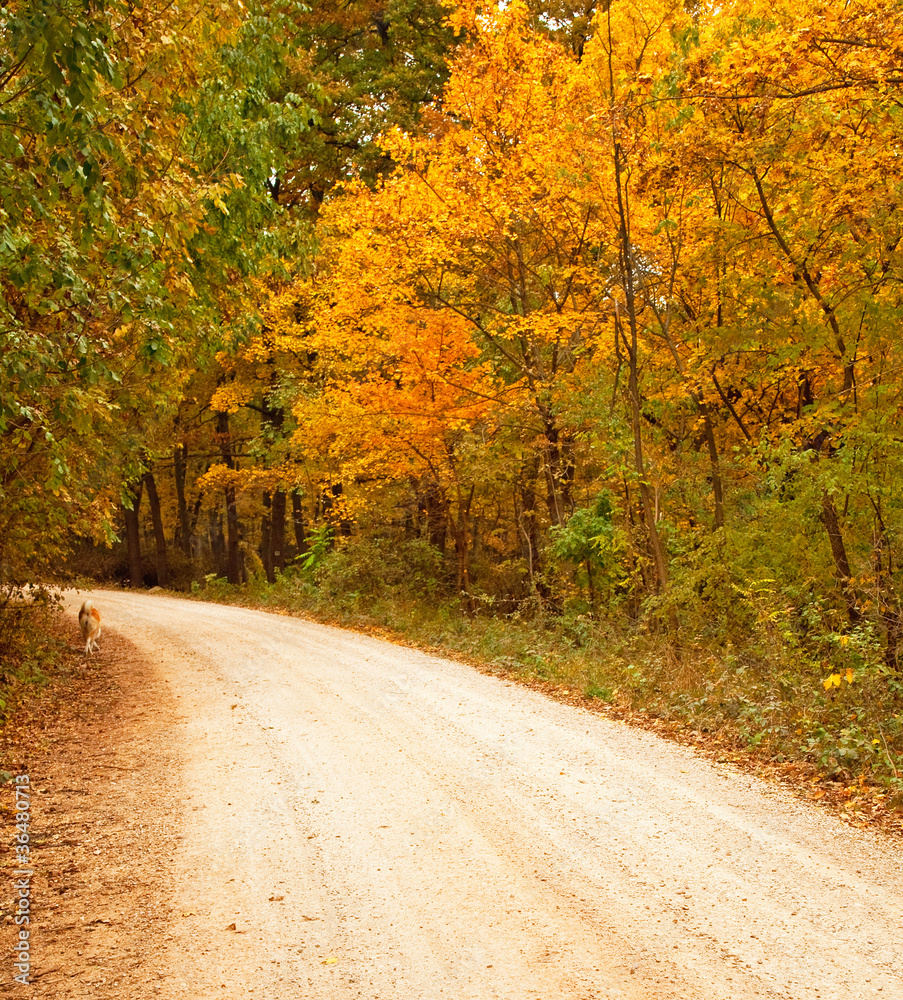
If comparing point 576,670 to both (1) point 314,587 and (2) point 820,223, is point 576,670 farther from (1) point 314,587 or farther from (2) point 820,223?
(1) point 314,587

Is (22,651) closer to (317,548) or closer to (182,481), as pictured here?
(317,548)

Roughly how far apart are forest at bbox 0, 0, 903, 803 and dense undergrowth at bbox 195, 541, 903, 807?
57 mm

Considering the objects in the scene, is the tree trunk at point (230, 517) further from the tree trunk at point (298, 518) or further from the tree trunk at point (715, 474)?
the tree trunk at point (715, 474)

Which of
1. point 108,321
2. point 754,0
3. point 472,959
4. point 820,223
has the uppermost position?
point 754,0

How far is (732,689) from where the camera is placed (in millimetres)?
8945

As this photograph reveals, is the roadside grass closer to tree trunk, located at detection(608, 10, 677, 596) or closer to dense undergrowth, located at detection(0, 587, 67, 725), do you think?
tree trunk, located at detection(608, 10, 677, 596)

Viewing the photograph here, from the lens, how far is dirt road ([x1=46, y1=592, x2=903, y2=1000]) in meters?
4.02

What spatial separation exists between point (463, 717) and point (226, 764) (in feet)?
8.57

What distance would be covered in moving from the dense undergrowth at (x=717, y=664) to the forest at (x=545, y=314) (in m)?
0.06

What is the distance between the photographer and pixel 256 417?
30766 mm

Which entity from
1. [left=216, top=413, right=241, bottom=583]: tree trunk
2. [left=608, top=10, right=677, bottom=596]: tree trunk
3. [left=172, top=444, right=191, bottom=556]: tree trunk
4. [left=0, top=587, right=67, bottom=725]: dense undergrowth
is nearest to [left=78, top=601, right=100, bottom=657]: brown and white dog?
[left=0, top=587, right=67, bottom=725]: dense undergrowth

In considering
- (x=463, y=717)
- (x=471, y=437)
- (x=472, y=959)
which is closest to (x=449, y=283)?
(x=471, y=437)

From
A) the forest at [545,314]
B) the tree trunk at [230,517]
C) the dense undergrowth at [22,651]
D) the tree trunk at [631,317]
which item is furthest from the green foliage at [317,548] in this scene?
the tree trunk at [631,317]

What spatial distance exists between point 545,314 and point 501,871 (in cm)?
1085
